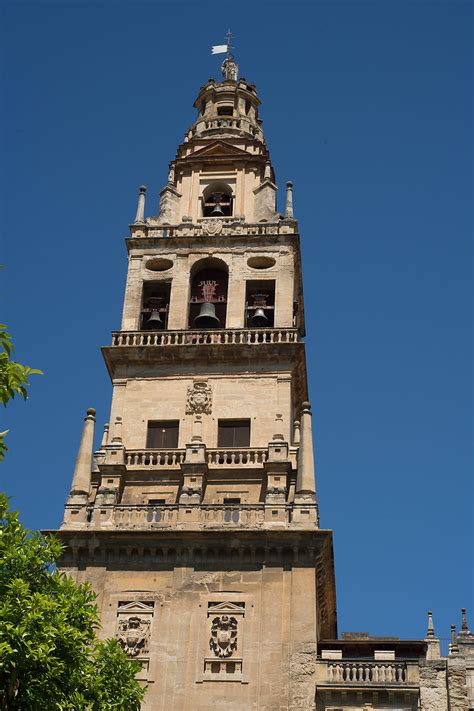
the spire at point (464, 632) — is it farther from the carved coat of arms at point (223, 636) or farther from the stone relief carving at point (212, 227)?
the stone relief carving at point (212, 227)

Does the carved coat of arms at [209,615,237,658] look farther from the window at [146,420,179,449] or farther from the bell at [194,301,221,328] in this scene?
the bell at [194,301,221,328]

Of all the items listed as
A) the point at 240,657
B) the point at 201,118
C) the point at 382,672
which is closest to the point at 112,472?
the point at 240,657

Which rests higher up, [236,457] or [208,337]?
[208,337]

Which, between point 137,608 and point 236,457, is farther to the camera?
point 236,457

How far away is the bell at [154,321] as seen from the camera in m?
48.4

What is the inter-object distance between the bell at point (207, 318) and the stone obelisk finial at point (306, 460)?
596cm

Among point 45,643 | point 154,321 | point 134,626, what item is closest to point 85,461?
point 134,626

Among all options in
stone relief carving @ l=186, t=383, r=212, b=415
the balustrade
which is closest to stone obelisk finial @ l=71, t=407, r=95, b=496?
stone relief carving @ l=186, t=383, r=212, b=415

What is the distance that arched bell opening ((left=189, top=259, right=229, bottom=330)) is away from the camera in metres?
48.0

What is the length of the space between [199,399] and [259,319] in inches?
171

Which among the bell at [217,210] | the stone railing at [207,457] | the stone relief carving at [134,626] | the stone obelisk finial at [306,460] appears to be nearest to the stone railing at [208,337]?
the stone obelisk finial at [306,460]

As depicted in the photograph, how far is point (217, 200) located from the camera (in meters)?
52.9

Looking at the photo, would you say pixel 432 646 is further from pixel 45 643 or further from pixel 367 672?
pixel 45 643

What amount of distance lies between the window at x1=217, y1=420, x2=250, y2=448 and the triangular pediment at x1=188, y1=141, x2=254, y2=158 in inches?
552
